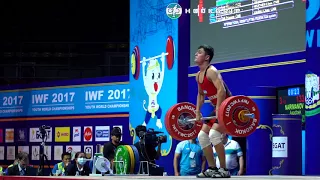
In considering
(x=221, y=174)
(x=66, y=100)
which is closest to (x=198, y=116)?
(x=221, y=174)

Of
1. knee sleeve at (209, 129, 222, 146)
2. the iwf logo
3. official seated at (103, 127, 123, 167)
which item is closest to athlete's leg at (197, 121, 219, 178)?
knee sleeve at (209, 129, 222, 146)

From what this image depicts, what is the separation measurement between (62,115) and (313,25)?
25.5 feet

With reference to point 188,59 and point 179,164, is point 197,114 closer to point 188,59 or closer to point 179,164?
point 179,164

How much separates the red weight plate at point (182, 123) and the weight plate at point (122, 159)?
1.87 meters

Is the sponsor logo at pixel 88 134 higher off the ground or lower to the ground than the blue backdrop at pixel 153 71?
lower

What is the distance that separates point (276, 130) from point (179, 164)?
1.57m

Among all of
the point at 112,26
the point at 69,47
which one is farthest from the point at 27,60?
→ the point at 112,26

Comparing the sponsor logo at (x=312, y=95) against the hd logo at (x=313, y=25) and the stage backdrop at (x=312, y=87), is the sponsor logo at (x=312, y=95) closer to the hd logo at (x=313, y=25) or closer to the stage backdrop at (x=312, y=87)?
the stage backdrop at (x=312, y=87)

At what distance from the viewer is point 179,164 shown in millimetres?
11164

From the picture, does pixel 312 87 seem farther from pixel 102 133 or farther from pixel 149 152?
pixel 102 133

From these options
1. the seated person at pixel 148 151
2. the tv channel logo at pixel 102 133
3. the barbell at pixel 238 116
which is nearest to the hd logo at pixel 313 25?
the seated person at pixel 148 151

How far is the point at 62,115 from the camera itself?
16391 millimetres

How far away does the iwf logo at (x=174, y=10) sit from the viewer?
1387 cm

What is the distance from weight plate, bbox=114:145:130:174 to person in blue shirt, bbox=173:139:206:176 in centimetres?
99
